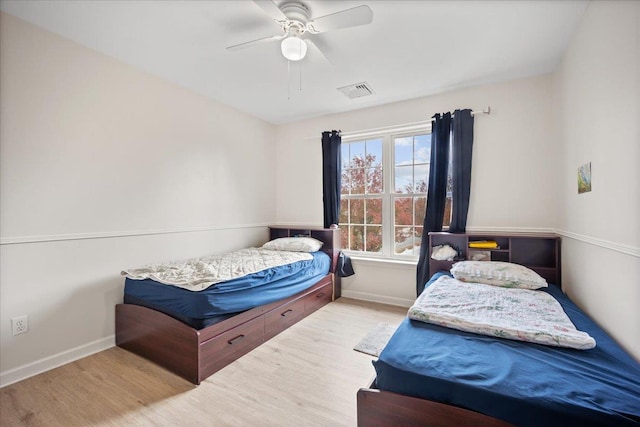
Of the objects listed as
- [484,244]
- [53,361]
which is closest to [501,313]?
[484,244]

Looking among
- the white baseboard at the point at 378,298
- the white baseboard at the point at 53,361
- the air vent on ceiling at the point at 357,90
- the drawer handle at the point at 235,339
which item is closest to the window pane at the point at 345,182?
the air vent on ceiling at the point at 357,90

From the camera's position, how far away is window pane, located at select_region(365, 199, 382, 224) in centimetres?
366

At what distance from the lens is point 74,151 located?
2.21 metres

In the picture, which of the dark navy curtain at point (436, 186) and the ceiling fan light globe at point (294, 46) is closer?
the ceiling fan light globe at point (294, 46)

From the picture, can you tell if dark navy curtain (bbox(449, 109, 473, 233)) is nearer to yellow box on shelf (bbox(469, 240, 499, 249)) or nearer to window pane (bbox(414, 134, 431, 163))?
yellow box on shelf (bbox(469, 240, 499, 249))

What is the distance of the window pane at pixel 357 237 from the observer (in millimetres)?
3808

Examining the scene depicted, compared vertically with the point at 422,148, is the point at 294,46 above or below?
above

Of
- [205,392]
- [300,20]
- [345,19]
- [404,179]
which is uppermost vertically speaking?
[300,20]

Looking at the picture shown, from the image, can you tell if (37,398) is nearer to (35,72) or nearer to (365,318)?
(35,72)

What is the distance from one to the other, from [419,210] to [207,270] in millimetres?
2512

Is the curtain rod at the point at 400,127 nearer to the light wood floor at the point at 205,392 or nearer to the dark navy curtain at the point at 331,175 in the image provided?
the dark navy curtain at the point at 331,175

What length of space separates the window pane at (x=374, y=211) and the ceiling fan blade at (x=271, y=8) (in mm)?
2417

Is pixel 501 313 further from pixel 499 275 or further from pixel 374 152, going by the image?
pixel 374 152

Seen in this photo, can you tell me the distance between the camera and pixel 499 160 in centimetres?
292
